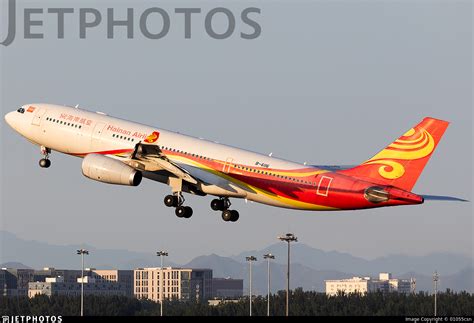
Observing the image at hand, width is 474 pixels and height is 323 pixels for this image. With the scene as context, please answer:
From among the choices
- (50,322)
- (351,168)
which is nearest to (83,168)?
(351,168)

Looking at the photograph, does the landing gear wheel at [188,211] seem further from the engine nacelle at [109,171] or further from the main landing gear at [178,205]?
the engine nacelle at [109,171]

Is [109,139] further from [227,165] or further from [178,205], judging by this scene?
[227,165]

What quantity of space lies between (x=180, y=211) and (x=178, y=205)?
512 mm

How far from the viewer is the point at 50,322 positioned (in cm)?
6369

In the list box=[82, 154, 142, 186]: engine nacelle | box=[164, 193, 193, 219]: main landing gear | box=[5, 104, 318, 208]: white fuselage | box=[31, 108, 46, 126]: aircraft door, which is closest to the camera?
box=[5, 104, 318, 208]: white fuselage

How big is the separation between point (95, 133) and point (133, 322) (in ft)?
112

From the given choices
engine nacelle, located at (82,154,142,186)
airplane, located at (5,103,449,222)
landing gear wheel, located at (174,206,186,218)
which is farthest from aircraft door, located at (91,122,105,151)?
landing gear wheel, located at (174,206,186,218)

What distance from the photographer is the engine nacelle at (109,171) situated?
90.3 m

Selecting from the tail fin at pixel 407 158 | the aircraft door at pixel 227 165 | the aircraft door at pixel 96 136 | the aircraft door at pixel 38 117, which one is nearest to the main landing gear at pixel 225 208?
the aircraft door at pixel 227 165

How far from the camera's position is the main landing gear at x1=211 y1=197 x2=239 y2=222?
93.4 metres

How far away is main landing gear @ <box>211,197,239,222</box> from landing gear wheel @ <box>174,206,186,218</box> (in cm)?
322

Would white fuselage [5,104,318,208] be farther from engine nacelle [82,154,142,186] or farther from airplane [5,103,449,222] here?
engine nacelle [82,154,142,186]

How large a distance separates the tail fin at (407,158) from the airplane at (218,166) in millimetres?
69

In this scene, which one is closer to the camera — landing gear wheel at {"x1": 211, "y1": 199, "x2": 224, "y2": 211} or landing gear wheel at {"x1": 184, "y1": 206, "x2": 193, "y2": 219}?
landing gear wheel at {"x1": 184, "y1": 206, "x2": 193, "y2": 219}
